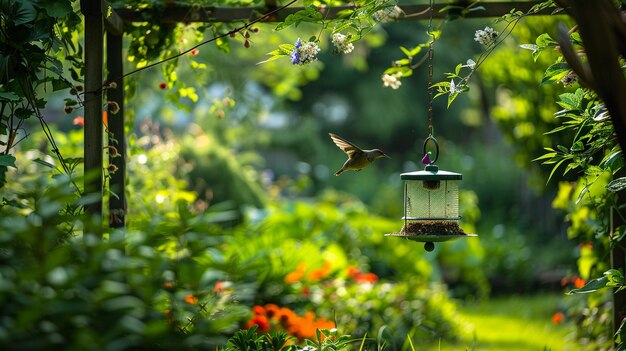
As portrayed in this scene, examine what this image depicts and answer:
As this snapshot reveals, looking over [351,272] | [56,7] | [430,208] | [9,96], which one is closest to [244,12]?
[56,7]

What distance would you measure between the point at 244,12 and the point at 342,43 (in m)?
0.66

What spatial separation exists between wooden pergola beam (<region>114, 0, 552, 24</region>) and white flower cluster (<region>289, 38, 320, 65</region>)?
0.46 metres

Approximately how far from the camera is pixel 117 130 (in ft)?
13.6

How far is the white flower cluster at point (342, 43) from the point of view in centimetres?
358

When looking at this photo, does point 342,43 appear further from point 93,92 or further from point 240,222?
point 240,222

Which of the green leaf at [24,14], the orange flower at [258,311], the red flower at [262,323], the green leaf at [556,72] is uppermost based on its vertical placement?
the green leaf at [24,14]

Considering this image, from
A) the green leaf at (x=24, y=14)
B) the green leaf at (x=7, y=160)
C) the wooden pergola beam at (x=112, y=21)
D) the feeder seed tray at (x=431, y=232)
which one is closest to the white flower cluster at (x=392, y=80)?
the feeder seed tray at (x=431, y=232)

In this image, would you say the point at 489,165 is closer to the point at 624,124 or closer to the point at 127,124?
the point at 127,124

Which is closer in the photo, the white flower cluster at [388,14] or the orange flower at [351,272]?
the white flower cluster at [388,14]

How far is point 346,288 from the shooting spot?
243 inches

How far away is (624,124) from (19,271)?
1.72 m

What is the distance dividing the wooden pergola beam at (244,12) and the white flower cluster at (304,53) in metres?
0.46

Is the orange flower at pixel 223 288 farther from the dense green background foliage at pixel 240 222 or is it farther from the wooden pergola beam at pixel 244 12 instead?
the wooden pergola beam at pixel 244 12

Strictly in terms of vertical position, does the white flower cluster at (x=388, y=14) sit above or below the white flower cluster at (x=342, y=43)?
above
